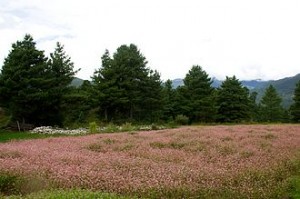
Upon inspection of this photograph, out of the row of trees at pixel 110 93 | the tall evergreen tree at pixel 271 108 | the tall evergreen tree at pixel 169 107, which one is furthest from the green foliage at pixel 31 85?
the tall evergreen tree at pixel 271 108

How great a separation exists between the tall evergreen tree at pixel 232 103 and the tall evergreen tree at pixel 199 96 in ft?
8.00

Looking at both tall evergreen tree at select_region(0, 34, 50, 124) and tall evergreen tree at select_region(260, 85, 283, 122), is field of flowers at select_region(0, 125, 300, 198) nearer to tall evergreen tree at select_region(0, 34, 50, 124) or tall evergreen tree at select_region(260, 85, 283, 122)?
tall evergreen tree at select_region(0, 34, 50, 124)

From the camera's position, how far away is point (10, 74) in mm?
44938

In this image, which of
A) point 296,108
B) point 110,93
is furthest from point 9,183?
point 296,108

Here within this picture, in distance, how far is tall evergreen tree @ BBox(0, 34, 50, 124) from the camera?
1721 inches

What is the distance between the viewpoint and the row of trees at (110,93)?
4475 cm

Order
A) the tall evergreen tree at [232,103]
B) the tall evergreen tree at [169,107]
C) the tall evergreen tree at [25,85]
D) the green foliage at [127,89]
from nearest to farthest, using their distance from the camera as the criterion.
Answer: the tall evergreen tree at [25,85], the green foliage at [127,89], the tall evergreen tree at [169,107], the tall evergreen tree at [232,103]

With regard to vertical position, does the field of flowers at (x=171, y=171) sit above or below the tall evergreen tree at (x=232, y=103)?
below

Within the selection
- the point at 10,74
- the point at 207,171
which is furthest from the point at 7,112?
the point at 207,171

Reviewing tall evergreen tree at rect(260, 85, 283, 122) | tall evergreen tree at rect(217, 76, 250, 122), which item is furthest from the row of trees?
tall evergreen tree at rect(260, 85, 283, 122)

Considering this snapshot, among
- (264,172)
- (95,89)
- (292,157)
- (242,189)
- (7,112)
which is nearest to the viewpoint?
(242,189)

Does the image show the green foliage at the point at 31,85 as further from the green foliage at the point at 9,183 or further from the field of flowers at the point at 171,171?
the green foliage at the point at 9,183

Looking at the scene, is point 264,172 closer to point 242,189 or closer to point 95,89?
point 242,189

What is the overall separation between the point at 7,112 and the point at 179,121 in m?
21.2
